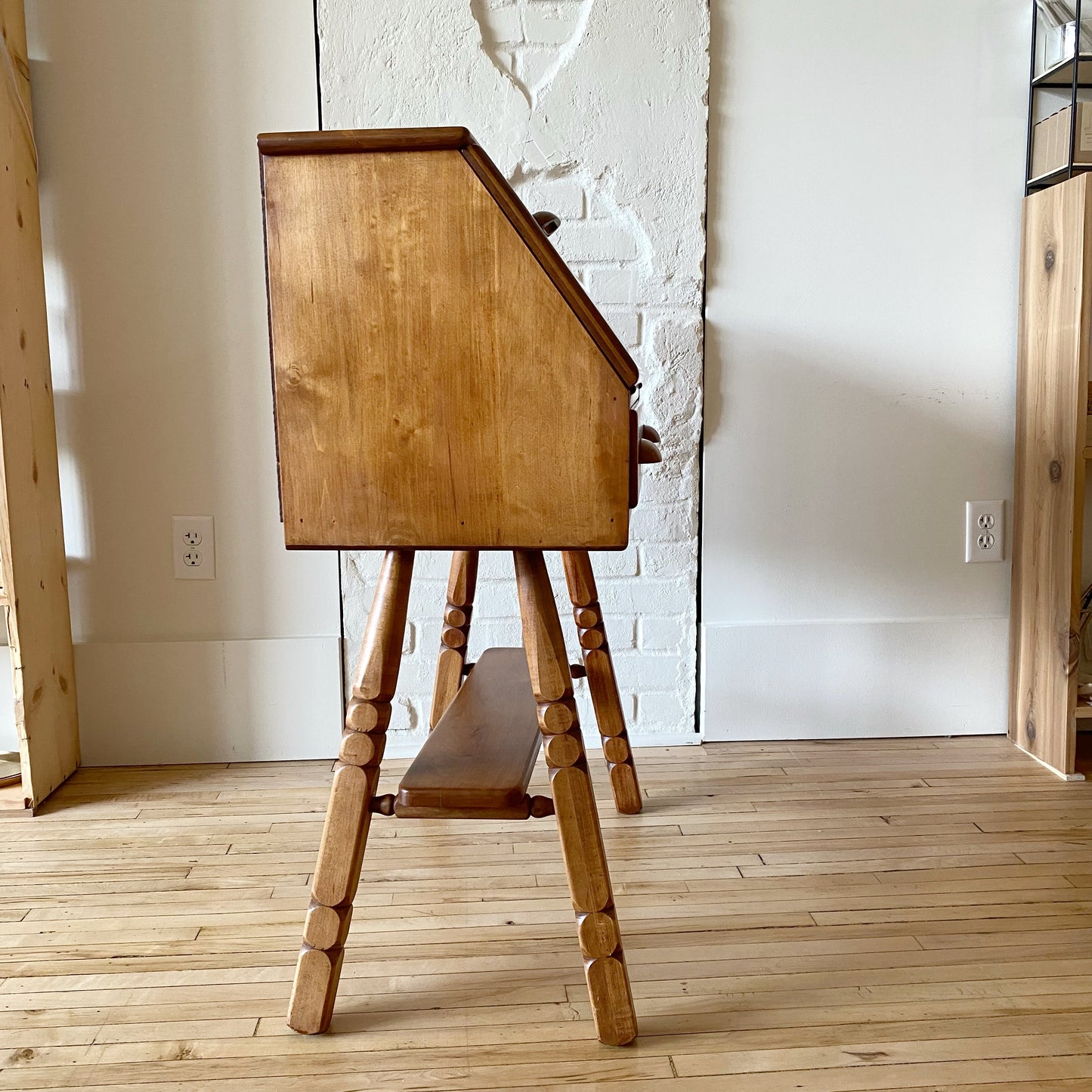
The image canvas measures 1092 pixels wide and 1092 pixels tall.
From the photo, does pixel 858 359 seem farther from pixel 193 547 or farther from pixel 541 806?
pixel 193 547

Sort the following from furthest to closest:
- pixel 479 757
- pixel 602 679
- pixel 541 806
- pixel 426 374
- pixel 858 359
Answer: pixel 858 359, pixel 602 679, pixel 479 757, pixel 541 806, pixel 426 374

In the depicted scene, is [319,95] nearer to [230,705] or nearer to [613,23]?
[613,23]

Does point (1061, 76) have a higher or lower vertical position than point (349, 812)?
higher

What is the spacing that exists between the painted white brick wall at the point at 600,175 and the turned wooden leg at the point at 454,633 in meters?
0.23

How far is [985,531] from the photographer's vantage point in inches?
72.6

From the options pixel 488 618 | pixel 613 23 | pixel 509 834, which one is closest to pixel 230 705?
pixel 488 618

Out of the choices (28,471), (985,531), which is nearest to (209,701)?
(28,471)

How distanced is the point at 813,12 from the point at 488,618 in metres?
1.19

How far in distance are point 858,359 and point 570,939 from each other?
1.14m

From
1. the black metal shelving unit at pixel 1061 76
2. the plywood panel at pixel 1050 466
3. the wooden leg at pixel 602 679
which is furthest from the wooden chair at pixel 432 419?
the black metal shelving unit at pixel 1061 76

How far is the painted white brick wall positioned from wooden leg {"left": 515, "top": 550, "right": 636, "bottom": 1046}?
2.55ft

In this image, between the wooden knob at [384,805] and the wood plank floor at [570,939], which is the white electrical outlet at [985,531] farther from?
the wooden knob at [384,805]

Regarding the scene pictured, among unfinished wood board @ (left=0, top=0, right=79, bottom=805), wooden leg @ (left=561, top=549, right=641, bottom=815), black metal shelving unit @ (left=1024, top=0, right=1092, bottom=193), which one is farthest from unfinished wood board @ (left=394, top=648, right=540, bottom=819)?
black metal shelving unit @ (left=1024, top=0, right=1092, bottom=193)

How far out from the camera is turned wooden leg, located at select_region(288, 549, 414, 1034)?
3.25ft
